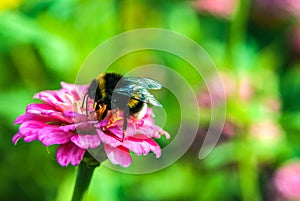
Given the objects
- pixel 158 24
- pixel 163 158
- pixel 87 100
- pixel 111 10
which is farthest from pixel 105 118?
pixel 158 24

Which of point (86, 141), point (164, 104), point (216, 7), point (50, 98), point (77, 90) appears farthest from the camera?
point (216, 7)

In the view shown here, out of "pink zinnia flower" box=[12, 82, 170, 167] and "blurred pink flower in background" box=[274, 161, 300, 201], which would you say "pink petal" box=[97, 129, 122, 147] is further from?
"blurred pink flower in background" box=[274, 161, 300, 201]

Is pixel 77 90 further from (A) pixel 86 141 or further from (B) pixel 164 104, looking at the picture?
(B) pixel 164 104

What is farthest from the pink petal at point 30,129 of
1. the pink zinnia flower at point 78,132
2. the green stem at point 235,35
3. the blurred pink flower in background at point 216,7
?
the blurred pink flower in background at point 216,7

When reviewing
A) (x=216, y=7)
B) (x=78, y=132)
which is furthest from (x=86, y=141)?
(x=216, y=7)

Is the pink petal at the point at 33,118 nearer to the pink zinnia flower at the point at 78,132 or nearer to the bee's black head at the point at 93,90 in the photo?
the pink zinnia flower at the point at 78,132

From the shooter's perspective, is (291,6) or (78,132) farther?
(291,6)

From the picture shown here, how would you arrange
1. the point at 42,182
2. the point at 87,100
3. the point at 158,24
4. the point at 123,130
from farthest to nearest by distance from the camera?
the point at 158,24
the point at 42,182
the point at 87,100
the point at 123,130

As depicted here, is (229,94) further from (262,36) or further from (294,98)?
(262,36)
